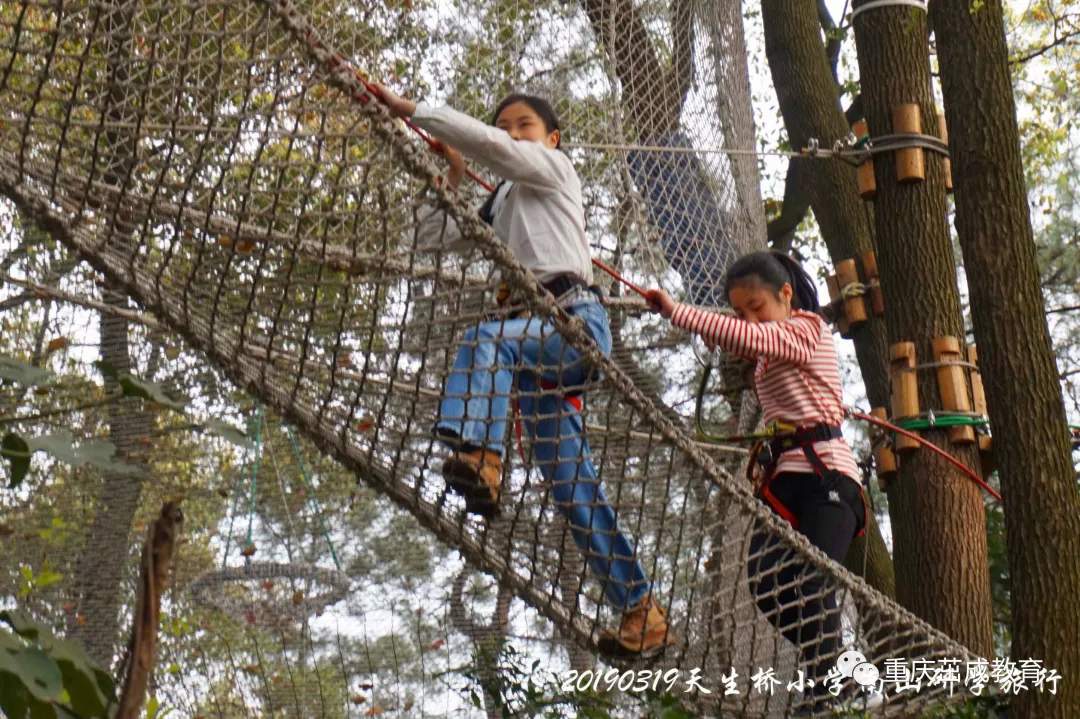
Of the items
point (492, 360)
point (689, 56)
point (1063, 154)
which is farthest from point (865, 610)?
point (1063, 154)

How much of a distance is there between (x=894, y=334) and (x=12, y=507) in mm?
2240

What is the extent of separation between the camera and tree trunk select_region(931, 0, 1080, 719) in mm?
2590

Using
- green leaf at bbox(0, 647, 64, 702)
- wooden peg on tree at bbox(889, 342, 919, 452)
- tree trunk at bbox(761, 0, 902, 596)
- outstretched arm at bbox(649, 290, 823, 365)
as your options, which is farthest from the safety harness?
green leaf at bbox(0, 647, 64, 702)

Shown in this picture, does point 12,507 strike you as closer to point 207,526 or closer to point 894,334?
point 207,526

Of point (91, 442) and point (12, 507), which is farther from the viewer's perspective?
point (12, 507)

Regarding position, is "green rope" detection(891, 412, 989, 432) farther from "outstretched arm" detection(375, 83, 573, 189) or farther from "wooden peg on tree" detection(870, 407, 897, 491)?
"outstretched arm" detection(375, 83, 573, 189)

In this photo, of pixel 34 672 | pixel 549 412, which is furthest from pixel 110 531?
pixel 34 672

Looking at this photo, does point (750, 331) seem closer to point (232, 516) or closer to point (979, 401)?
point (979, 401)

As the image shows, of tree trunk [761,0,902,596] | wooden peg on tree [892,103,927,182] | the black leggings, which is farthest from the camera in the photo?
tree trunk [761,0,902,596]

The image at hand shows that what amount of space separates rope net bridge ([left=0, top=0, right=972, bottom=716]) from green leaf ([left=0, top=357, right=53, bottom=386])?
67cm

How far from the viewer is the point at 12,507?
3.92 m

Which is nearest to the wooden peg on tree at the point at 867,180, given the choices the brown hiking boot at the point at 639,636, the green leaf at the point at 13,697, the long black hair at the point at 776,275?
the long black hair at the point at 776,275

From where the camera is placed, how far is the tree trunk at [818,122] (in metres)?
4.09

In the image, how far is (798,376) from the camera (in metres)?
2.46
